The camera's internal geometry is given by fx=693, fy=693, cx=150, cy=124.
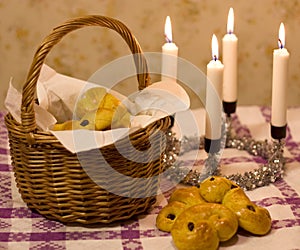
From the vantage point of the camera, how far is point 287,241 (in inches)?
40.7

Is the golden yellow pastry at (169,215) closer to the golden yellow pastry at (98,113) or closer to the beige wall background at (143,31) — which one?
the golden yellow pastry at (98,113)

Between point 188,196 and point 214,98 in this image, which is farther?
point 214,98

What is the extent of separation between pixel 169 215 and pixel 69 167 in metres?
0.17

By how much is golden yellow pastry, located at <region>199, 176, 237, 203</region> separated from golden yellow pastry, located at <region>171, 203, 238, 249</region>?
36 mm

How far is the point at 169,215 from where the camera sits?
1.07m

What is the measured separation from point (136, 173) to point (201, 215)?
0.12 meters

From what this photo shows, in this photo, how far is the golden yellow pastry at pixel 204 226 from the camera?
99 cm

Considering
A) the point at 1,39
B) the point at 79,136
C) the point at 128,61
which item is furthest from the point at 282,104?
the point at 1,39

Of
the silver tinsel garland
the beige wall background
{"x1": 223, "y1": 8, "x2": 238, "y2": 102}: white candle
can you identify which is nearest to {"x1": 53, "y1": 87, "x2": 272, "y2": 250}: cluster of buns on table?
the silver tinsel garland

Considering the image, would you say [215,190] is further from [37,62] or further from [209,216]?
[37,62]

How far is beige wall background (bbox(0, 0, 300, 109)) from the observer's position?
166 cm

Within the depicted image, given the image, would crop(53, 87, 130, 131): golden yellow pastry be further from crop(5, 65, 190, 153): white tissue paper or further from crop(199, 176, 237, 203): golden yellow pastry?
crop(199, 176, 237, 203): golden yellow pastry

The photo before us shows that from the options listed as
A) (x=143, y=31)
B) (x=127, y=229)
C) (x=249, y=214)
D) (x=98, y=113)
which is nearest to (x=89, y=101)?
(x=98, y=113)

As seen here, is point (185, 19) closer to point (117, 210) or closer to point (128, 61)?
point (128, 61)
